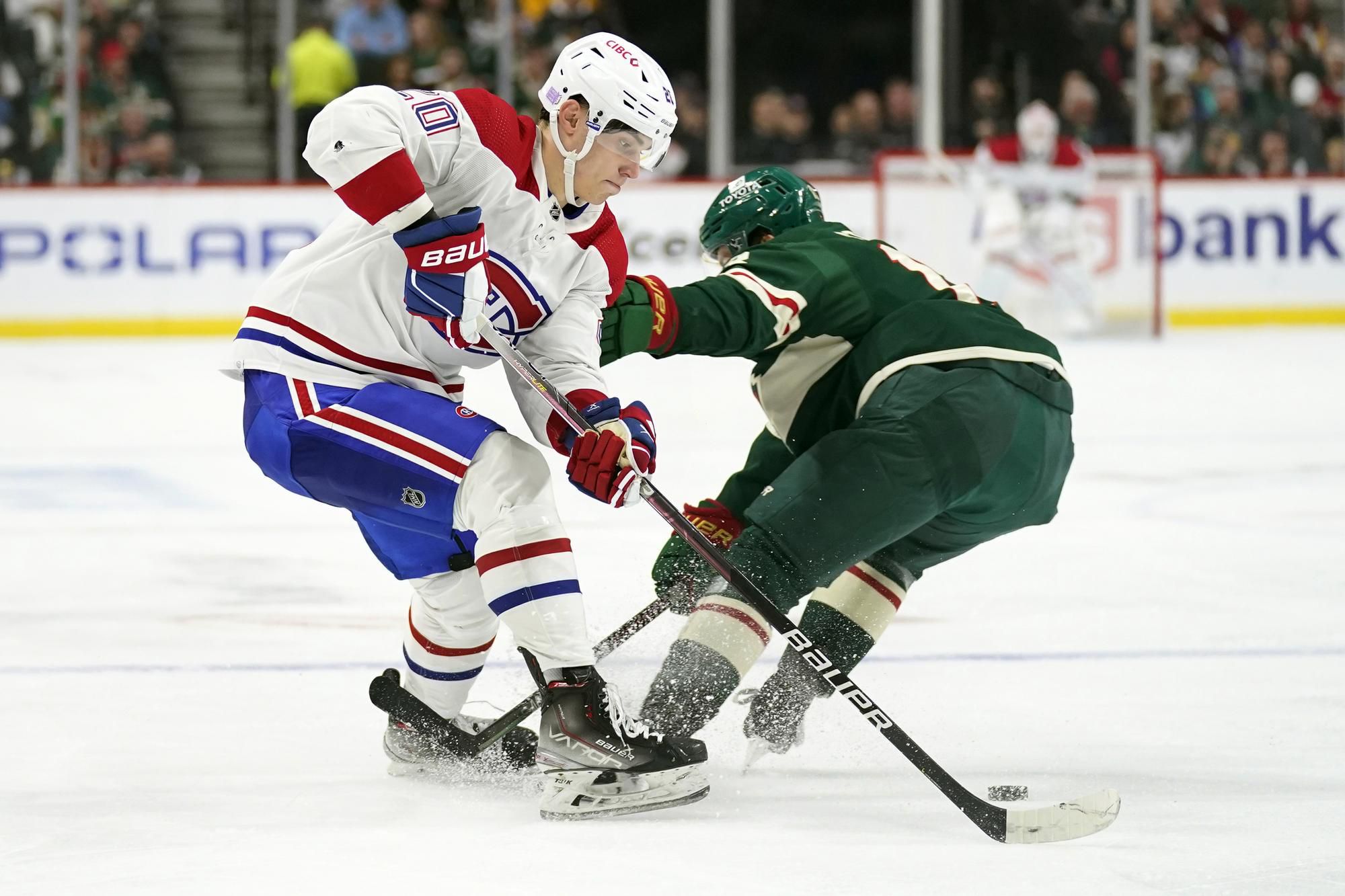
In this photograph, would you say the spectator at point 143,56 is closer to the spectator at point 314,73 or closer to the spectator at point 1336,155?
the spectator at point 314,73

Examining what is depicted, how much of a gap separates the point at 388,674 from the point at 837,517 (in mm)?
736

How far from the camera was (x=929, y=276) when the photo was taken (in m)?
2.83

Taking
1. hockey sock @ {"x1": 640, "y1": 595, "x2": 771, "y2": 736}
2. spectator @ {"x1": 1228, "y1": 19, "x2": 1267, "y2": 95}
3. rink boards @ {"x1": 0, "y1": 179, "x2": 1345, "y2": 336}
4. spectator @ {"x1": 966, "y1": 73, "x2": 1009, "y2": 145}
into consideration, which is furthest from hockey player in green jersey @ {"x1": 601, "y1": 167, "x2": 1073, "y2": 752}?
spectator @ {"x1": 1228, "y1": 19, "x2": 1267, "y2": 95}

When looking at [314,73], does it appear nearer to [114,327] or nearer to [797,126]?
[114,327]

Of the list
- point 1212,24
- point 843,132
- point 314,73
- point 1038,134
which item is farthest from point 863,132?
point 314,73

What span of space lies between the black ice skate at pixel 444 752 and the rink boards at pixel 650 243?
21.4 ft

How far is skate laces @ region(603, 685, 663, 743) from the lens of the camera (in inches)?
95.7

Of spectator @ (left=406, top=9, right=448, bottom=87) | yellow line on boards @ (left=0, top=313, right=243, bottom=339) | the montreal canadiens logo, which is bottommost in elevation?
yellow line on boards @ (left=0, top=313, right=243, bottom=339)

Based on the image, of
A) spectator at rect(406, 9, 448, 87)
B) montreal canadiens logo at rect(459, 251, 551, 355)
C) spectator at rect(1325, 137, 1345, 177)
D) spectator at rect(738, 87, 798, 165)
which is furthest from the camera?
spectator at rect(738, 87, 798, 165)

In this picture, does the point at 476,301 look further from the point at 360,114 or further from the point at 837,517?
the point at 837,517

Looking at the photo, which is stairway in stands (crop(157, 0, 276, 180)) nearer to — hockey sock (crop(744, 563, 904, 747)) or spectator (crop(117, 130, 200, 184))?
spectator (crop(117, 130, 200, 184))

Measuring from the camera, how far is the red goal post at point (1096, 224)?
939 centimetres

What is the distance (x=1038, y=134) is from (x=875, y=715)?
23.8ft

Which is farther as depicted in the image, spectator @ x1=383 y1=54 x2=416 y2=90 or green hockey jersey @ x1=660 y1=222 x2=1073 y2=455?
spectator @ x1=383 y1=54 x2=416 y2=90
